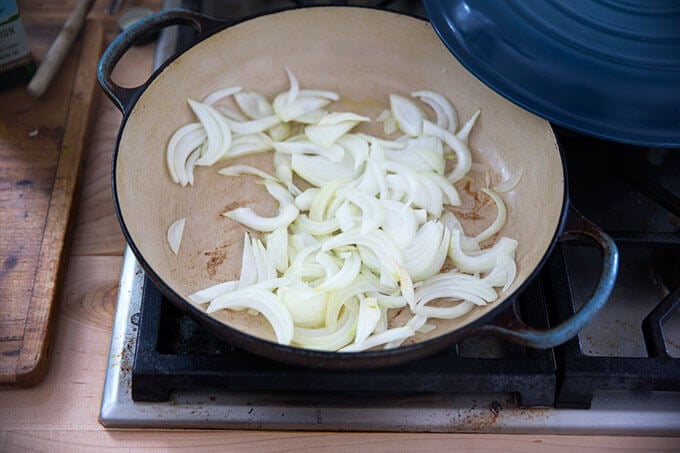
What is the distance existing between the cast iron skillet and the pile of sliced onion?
0.8 inches

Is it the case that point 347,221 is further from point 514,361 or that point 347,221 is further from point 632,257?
point 632,257

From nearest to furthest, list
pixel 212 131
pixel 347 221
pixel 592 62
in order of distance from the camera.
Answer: pixel 592 62, pixel 347 221, pixel 212 131

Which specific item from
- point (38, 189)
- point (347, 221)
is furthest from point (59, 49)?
point (347, 221)

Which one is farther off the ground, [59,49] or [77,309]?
[59,49]

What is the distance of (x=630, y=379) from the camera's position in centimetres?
84

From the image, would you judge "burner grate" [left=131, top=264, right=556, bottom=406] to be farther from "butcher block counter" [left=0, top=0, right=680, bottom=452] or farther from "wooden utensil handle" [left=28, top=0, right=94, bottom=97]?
"wooden utensil handle" [left=28, top=0, right=94, bottom=97]

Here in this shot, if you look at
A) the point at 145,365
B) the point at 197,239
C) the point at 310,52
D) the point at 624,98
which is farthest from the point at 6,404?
the point at 624,98

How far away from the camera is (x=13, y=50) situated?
1.16 meters

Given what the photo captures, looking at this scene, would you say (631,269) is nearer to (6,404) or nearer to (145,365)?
(145,365)

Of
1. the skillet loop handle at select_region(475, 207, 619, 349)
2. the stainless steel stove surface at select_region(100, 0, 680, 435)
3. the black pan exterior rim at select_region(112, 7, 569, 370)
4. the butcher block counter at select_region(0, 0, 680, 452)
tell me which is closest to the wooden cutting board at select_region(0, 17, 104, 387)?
the butcher block counter at select_region(0, 0, 680, 452)

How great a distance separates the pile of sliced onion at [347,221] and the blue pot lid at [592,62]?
20cm

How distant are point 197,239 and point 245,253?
80 millimetres

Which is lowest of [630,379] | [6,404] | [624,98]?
[6,404]

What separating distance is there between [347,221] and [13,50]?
25.2 inches
